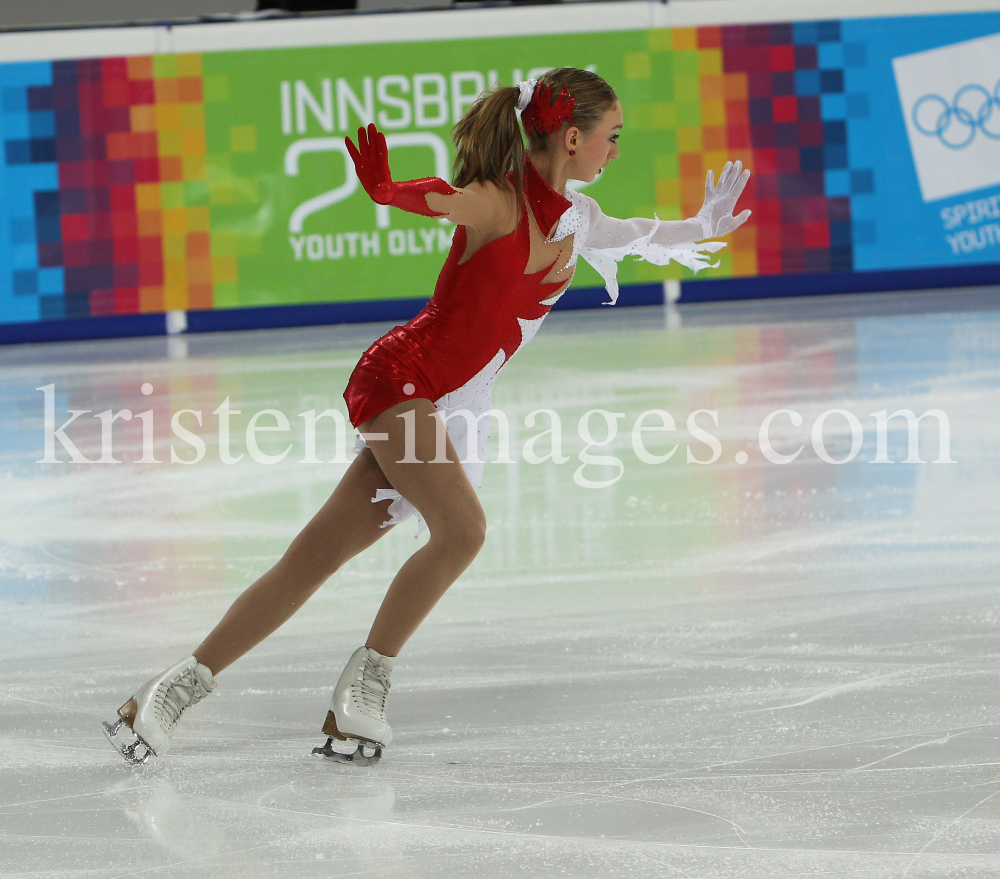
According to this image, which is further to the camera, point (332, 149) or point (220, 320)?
point (220, 320)

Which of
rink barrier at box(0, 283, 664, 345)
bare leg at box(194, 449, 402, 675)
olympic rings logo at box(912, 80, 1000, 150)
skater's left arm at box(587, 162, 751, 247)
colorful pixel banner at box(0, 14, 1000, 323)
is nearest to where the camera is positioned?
bare leg at box(194, 449, 402, 675)

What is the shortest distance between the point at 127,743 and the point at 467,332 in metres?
0.89

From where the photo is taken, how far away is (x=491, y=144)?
204cm

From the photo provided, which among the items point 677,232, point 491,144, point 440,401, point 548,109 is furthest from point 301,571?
point 677,232

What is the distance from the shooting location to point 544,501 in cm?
388

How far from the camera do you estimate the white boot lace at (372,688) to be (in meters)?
2.07

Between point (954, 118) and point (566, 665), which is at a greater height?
point (954, 118)

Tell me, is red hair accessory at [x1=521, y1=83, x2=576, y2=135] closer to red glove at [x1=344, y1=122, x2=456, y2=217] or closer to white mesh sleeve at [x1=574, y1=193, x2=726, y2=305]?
white mesh sleeve at [x1=574, y1=193, x2=726, y2=305]

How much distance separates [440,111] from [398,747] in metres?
7.03

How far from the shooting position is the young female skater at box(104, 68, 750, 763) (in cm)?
206

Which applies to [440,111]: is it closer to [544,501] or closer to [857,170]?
[857,170]

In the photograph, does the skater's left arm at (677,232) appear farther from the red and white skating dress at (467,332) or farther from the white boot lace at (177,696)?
the white boot lace at (177,696)

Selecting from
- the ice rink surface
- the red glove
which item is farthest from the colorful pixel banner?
the red glove

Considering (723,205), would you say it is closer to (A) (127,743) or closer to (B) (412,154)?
(A) (127,743)
